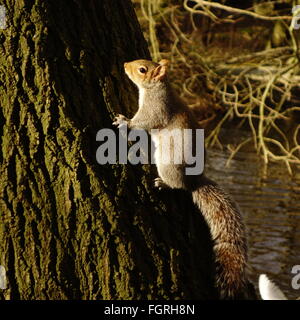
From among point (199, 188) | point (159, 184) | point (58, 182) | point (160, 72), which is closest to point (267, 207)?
point (160, 72)

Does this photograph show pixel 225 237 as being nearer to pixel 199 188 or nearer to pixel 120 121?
pixel 199 188

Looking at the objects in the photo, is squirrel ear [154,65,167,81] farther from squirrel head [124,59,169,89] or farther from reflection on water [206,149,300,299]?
reflection on water [206,149,300,299]

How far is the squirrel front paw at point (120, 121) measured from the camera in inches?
86.0

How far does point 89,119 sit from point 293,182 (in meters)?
5.78

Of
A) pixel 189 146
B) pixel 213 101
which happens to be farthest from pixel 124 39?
pixel 213 101

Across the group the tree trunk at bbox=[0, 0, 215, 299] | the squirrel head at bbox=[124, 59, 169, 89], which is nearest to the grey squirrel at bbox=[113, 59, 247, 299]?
the squirrel head at bbox=[124, 59, 169, 89]

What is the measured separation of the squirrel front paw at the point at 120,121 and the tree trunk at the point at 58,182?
0.08m

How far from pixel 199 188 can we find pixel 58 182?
62 cm

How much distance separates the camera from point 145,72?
255cm

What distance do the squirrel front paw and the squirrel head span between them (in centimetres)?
16

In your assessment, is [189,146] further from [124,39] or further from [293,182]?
[293,182]

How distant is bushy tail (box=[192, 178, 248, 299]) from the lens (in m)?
2.31

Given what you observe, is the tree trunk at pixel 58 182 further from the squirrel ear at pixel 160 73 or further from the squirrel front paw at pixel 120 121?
the squirrel ear at pixel 160 73
